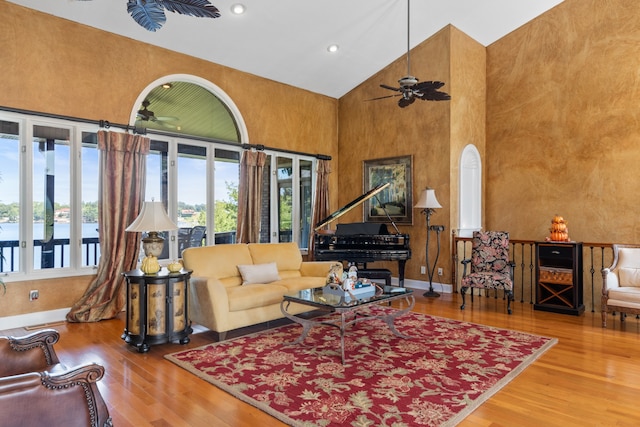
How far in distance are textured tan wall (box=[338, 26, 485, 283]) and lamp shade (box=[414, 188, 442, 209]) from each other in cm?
33

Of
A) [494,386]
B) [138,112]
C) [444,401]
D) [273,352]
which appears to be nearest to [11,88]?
[138,112]

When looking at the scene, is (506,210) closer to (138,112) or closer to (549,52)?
(549,52)

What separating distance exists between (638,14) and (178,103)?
7037mm

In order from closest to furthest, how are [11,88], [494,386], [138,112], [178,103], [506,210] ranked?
[494,386], [11,88], [138,112], [178,103], [506,210]

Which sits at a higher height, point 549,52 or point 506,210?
point 549,52

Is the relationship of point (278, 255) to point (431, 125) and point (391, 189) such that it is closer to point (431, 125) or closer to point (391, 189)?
point (391, 189)

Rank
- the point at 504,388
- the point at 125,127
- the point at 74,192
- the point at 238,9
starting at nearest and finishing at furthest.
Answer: the point at 504,388 < the point at 74,192 < the point at 238,9 < the point at 125,127

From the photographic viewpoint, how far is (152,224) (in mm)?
4148

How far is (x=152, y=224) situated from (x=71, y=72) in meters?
2.51

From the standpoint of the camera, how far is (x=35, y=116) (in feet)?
15.9

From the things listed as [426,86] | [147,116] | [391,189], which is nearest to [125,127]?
[147,116]

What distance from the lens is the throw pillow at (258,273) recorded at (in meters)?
4.89

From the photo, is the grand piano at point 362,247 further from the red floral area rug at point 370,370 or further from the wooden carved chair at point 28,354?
the wooden carved chair at point 28,354

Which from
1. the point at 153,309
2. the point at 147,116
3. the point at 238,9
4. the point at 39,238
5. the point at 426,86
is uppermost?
the point at 238,9
